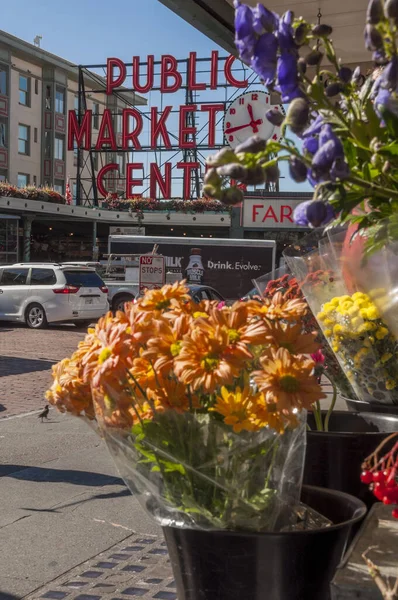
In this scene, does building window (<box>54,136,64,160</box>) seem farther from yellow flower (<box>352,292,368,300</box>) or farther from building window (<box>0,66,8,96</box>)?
yellow flower (<box>352,292,368,300</box>)

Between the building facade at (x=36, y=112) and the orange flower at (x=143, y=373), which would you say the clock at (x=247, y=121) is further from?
the building facade at (x=36, y=112)

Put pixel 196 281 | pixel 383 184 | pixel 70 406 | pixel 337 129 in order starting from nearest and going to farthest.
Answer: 1. pixel 337 129
2. pixel 383 184
3. pixel 70 406
4. pixel 196 281

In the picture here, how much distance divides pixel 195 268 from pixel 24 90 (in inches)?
1042

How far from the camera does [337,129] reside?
1514 millimetres

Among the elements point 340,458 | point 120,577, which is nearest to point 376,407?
point 340,458

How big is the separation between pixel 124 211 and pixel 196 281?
45.9 ft

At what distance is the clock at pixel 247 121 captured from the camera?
15.1 m

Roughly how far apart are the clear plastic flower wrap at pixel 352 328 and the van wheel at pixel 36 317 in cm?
2077

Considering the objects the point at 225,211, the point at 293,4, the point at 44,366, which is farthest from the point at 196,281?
the point at 293,4

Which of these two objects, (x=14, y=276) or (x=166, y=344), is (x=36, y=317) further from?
(x=166, y=344)

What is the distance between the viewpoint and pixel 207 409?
1.87 metres

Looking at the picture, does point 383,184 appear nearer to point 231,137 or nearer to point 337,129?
point 337,129

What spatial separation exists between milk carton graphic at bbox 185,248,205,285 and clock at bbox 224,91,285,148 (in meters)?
7.34

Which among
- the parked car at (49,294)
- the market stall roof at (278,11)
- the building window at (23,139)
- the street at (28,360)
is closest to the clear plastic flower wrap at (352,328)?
the market stall roof at (278,11)
